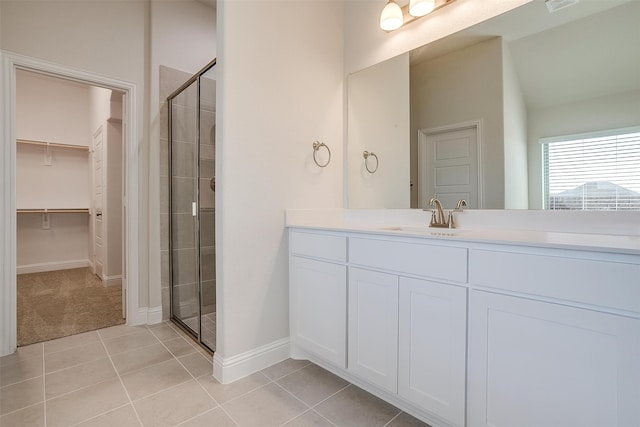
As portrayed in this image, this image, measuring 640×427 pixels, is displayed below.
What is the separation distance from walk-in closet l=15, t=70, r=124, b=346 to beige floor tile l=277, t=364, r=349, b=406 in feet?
8.08

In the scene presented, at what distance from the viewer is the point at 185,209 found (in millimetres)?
2529

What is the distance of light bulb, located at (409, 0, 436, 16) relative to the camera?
5.98ft

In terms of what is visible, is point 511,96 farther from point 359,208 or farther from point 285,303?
point 285,303

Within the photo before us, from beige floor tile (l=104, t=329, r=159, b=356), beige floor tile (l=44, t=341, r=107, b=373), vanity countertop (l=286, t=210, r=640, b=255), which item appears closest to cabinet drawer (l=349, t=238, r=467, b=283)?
vanity countertop (l=286, t=210, r=640, b=255)

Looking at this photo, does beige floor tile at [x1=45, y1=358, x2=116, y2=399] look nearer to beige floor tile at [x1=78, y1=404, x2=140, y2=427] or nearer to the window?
beige floor tile at [x1=78, y1=404, x2=140, y2=427]

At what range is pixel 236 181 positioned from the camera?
1812 mm

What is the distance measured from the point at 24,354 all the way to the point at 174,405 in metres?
1.38

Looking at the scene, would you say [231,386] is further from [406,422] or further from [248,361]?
[406,422]

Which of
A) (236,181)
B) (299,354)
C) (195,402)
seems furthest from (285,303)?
(236,181)

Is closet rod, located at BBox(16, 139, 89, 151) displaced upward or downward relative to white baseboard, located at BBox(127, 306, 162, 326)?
upward

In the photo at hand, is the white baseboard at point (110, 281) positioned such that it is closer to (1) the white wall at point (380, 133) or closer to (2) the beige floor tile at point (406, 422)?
(1) the white wall at point (380, 133)

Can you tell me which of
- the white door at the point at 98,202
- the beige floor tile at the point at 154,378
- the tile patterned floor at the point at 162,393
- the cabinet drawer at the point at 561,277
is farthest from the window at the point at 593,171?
the white door at the point at 98,202

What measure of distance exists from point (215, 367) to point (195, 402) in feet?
0.82

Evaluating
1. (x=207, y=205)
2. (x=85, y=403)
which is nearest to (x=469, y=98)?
(x=207, y=205)
